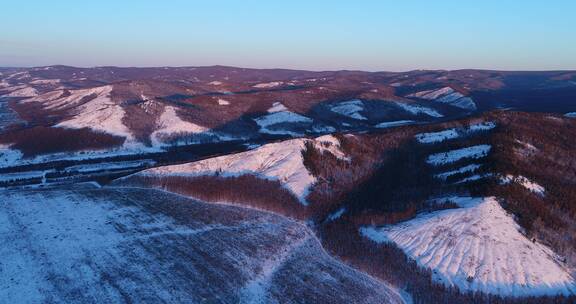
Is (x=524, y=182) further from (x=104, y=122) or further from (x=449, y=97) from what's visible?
(x=449, y=97)

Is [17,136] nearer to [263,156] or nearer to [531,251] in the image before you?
[263,156]

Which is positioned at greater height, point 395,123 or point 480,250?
point 480,250

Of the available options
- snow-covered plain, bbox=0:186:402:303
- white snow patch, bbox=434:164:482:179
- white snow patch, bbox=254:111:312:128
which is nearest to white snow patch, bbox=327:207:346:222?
snow-covered plain, bbox=0:186:402:303

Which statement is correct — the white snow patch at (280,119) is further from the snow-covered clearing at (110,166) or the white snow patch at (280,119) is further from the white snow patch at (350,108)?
the snow-covered clearing at (110,166)

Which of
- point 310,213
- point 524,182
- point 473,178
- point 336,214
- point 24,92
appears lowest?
point 24,92

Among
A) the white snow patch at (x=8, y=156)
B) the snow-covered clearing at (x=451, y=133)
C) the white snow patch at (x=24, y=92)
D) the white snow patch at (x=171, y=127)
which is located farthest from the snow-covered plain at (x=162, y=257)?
the white snow patch at (x=24, y=92)

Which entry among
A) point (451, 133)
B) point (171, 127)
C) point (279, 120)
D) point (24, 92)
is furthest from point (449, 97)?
point (24, 92)

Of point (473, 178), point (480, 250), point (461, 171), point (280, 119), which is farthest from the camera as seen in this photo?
point (280, 119)

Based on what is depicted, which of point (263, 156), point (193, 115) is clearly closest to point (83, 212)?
point (263, 156)

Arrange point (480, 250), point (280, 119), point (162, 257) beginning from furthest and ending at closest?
1. point (280, 119)
2. point (480, 250)
3. point (162, 257)
